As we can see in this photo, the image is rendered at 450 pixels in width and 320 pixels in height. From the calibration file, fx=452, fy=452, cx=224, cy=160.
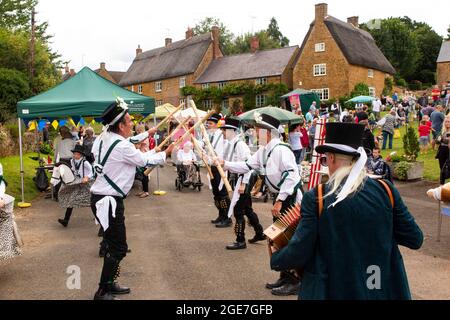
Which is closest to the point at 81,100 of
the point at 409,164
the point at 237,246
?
the point at 237,246

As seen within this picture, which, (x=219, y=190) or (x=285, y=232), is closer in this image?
(x=285, y=232)

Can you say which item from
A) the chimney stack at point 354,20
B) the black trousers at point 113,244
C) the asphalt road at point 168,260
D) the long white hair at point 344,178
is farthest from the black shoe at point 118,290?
the chimney stack at point 354,20

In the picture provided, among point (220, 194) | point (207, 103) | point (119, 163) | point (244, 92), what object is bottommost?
point (220, 194)

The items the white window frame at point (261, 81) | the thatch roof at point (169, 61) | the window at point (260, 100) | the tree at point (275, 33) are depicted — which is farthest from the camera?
the tree at point (275, 33)

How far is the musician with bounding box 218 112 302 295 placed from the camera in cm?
559

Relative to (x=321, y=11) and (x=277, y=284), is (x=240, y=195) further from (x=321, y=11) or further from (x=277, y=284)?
(x=321, y=11)

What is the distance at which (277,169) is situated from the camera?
5.92 m

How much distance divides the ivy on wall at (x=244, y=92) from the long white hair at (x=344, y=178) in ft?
126

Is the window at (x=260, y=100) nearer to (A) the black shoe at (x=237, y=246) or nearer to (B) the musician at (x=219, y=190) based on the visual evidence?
(B) the musician at (x=219, y=190)

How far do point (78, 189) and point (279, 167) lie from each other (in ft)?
17.1

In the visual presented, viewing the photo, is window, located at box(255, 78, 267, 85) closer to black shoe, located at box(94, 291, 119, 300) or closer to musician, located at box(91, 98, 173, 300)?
musician, located at box(91, 98, 173, 300)

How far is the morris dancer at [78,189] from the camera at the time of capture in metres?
9.36
